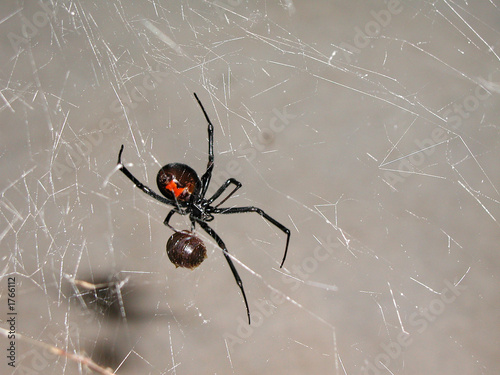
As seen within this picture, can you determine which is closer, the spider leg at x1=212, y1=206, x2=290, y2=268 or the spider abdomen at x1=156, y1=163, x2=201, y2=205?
the spider abdomen at x1=156, y1=163, x2=201, y2=205

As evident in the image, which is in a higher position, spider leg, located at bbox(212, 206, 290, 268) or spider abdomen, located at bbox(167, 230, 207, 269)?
spider leg, located at bbox(212, 206, 290, 268)

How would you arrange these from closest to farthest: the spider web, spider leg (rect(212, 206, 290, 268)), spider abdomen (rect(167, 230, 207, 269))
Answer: spider abdomen (rect(167, 230, 207, 269)) < spider leg (rect(212, 206, 290, 268)) < the spider web

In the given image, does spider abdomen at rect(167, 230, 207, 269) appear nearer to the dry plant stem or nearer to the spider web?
the spider web

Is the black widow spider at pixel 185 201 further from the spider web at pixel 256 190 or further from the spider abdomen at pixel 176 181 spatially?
the spider web at pixel 256 190

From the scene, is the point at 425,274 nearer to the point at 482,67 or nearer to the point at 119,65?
the point at 482,67

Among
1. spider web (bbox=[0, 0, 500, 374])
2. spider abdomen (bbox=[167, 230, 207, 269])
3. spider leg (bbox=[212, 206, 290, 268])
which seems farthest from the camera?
spider web (bbox=[0, 0, 500, 374])

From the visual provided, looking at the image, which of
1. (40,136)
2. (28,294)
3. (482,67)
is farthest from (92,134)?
(482,67)

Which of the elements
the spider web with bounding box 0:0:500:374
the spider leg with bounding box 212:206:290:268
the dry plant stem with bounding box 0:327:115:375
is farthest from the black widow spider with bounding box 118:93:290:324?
the dry plant stem with bounding box 0:327:115:375
